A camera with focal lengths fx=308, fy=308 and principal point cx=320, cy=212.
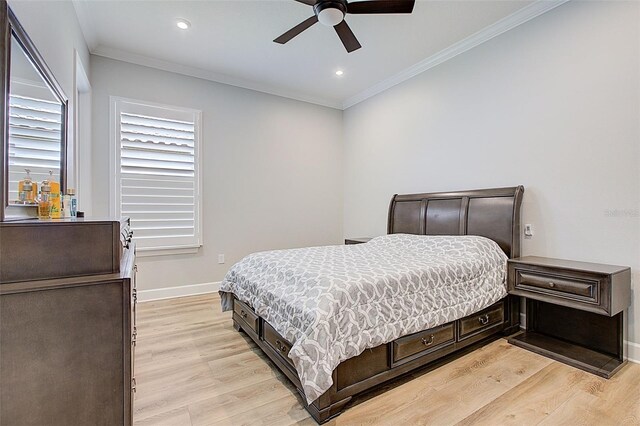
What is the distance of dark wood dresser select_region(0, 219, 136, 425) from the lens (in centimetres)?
103

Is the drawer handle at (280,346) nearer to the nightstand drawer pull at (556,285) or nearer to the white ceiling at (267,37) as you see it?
the nightstand drawer pull at (556,285)

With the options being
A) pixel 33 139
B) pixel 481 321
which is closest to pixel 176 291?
pixel 33 139

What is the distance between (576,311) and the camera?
2.63 meters

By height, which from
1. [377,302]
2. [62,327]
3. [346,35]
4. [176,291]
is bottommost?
[176,291]

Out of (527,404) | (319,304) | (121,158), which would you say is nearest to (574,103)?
(527,404)

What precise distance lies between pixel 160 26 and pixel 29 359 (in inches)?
127

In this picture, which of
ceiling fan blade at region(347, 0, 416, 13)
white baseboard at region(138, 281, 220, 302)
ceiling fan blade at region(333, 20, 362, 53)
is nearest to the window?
white baseboard at region(138, 281, 220, 302)

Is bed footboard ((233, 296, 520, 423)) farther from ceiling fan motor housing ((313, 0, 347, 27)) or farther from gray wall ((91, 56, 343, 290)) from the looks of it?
ceiling fan motor housing ((313, 0, 347, 27))

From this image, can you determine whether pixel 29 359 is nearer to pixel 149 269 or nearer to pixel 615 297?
pixel 149 269

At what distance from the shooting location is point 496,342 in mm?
2721

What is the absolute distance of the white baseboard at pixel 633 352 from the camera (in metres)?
2.34

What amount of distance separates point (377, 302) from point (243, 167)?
318 cm

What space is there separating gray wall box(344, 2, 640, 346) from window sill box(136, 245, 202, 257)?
3.08 m

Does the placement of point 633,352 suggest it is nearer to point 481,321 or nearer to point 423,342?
point 481,321
